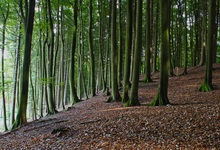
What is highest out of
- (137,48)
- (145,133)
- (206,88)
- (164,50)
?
(137,48)

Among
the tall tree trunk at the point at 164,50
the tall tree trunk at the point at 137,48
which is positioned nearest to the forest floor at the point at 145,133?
the tall tree trunk at the point at 164,50

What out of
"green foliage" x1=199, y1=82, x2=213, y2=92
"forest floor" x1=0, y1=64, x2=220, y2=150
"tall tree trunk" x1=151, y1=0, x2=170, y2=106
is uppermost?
"tall tree trunk" x1=151, y1=0, x2=170, y2=106

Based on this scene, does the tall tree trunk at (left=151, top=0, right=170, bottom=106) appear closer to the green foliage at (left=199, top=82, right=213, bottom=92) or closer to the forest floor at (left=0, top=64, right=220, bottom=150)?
the forest floor at (left=0, top=64, right=220, bottom=150)

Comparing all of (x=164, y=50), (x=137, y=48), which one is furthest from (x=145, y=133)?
(x=137, y=48)

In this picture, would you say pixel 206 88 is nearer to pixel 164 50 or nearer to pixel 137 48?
pixel 164 50

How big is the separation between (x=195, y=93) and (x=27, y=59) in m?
9.55

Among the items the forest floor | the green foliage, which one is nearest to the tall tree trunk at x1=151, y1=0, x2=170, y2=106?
the forest floor

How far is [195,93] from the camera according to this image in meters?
11.3

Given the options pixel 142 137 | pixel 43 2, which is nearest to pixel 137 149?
pixel 142 137

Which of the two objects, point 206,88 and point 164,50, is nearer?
point 164,50

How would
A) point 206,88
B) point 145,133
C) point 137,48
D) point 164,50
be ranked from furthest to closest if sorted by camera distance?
1. point 206,88
2. point 137,48
3. point 164,50
4. point 145,133

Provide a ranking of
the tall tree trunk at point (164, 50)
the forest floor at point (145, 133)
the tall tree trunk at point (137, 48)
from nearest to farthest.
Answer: the forest floor at point (145, 133)
the tall tree trunk at point (164, 50)
the tall tree trunk at point (137, 48)

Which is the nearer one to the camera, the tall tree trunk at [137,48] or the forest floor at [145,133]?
the forest floor at [145,133]

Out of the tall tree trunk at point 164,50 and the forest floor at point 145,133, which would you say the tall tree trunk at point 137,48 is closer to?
the tall tree trunk at point 164,50
